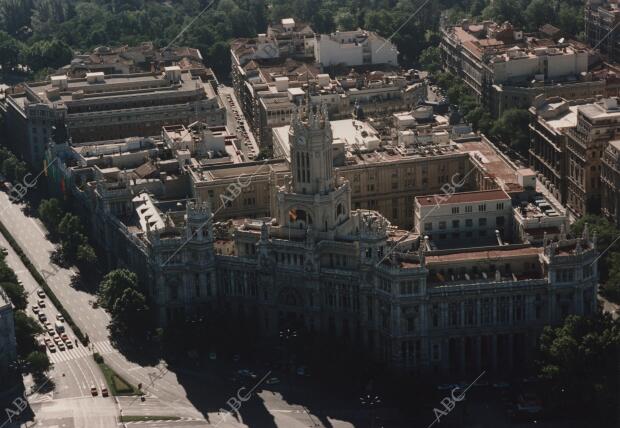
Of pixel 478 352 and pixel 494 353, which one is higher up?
pixel 478 352

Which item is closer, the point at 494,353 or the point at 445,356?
the point at 445,356

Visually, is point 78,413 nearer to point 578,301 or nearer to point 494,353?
point 494,353

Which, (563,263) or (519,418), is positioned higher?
Result: (563,263)

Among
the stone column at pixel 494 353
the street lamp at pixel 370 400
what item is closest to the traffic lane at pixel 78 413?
the street lamp at pixel 370 400

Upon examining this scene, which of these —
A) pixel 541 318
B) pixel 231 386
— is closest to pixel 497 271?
pixel 541 318

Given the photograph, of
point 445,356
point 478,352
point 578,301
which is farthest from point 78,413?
point 578,301

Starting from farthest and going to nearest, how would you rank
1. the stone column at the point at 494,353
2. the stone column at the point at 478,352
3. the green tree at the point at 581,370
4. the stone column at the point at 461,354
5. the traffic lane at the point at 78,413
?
the stone column at the point at 494,353 → the stone column at the point at 478,352 → the stone column at the point at 461,354 → the traffic lane at the point at 78,413 → the green tree at the point at 581,370

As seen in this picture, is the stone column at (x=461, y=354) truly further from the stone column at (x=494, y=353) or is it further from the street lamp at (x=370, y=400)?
the street lamp at (x=370, y=400)

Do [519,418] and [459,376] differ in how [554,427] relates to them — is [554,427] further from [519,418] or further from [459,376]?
[459,376]
